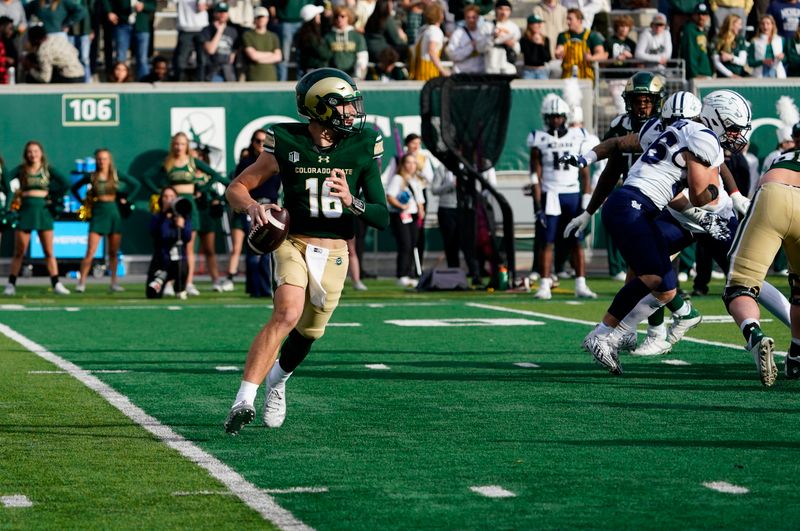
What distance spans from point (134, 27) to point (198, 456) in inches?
647

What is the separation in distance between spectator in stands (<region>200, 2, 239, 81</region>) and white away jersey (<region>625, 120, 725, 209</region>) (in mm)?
12784

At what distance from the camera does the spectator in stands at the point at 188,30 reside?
2252 cm

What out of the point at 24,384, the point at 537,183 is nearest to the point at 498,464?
the point at 24,384

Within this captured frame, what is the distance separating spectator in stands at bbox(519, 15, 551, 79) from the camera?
74.3ft

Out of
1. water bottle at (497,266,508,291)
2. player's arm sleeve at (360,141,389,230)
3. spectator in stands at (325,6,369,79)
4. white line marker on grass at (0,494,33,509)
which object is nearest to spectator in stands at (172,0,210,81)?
spectator in stands at (325,6,369,79)

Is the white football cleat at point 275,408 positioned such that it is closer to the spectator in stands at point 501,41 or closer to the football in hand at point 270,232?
the football in hand at point 270,232

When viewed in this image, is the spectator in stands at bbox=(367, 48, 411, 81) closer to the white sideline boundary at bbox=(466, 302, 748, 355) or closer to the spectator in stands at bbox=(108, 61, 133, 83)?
the spectator in stands at bbox=(108, 61, 133, 83)

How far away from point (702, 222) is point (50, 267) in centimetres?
1026

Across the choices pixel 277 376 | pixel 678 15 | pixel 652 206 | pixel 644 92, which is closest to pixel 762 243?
pixel 652 206

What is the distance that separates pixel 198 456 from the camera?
6.92 meters

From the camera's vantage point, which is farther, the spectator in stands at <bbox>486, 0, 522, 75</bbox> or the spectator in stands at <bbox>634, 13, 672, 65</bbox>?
the spectator in stands at <bbox>634, 13, 672, 65</bbox>

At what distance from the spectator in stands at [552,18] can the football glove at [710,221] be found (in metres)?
13.2

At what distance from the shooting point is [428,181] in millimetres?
19688

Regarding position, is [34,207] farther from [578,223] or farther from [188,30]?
[578,223]
